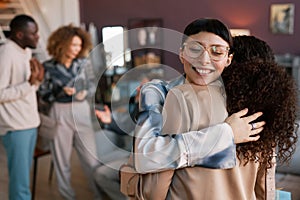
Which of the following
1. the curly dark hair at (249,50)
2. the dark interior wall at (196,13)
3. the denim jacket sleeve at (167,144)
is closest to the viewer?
the denim jacket sleeve at (167,144)

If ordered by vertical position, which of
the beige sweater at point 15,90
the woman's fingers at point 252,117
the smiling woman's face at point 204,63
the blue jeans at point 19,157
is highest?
the smiling woman's face at point 204,63

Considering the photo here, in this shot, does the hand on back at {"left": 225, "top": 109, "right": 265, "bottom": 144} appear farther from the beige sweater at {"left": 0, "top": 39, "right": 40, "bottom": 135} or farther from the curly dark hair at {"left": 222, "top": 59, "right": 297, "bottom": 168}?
the beige sweater at {"left": 0, "top": 39, "right": 40, "bottom": 135}

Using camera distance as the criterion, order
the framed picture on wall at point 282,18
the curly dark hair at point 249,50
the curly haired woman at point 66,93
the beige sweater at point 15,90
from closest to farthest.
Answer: the curly dark hair at point 249,50 < the beige sweater at point 15,90 < the curly haired woman at point 66,93 < the framed picture on wall at point 282,18

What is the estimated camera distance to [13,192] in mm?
2473

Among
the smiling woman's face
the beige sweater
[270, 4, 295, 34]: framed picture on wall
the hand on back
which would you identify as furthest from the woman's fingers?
[270, 4, 295, 34]: framed picture on wall

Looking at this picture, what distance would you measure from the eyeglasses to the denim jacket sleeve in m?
0.10

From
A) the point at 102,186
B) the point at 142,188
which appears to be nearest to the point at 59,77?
the point at 102,186

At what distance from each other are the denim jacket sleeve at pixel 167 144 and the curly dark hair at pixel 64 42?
2012 millimetres

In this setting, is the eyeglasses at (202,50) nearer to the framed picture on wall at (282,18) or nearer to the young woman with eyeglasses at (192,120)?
the young woman with eyeglasses at (192,120)

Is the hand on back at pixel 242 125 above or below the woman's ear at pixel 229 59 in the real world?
below

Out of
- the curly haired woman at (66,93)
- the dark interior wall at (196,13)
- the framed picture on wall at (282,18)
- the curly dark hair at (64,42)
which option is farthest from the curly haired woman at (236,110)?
the framed picture on wall at (282,18)

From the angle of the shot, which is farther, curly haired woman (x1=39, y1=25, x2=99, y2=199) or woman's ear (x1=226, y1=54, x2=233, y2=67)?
curly haired woman (x1=39, y1=25, x2=99, y2=199)

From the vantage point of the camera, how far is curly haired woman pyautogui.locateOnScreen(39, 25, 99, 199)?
2.69 metres

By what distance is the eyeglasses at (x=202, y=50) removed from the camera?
836mm
